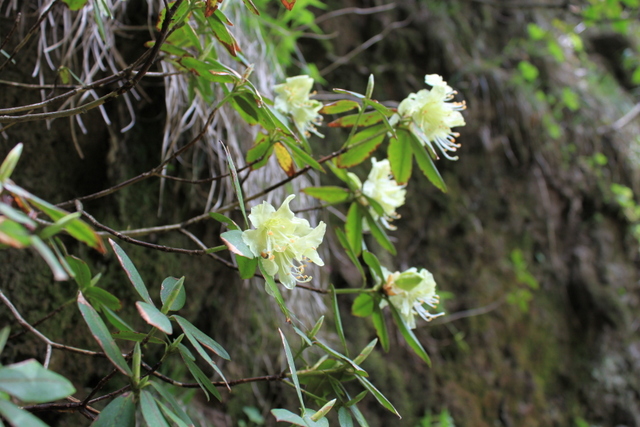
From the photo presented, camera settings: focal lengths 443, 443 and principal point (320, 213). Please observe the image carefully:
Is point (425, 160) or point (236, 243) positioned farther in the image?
point (425, 160)

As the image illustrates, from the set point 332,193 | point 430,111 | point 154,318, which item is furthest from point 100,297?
point 430,111

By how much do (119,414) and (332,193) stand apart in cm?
59

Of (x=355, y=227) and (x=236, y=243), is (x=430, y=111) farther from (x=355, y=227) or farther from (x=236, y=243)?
(x=236, y=243)

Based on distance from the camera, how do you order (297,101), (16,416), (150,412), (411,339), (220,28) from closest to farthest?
(16,416)
(150,412)
(220,28)
(411,339)
(297,101)

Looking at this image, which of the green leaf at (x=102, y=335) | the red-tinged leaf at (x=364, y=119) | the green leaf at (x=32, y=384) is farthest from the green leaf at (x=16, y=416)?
the red-tinged leaf at (x=364, y=119)

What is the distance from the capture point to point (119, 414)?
50 cm

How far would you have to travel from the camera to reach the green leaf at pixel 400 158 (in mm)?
891

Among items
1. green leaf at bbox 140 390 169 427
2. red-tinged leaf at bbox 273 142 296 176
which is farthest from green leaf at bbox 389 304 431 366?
green leaf at bbox 140 390 169 427

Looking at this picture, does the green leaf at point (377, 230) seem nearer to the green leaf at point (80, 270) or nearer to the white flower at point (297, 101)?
the white flower at point (297, 101)

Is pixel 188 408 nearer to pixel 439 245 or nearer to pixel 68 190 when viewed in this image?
pixel 68 190

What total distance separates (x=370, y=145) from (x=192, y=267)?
630 millimetres

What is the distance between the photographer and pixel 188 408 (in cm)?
109

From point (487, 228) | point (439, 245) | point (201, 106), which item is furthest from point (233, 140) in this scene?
point (487, 228)

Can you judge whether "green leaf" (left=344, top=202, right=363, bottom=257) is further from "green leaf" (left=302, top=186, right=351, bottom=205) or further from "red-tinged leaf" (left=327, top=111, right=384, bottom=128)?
"red-tinged leaf" (left=327, top=111, right=384, bottom=128)
